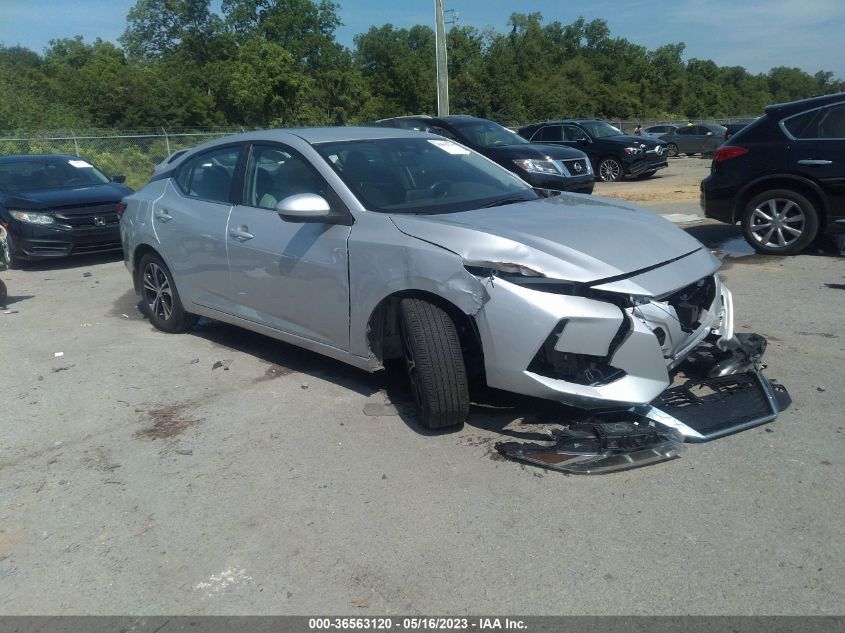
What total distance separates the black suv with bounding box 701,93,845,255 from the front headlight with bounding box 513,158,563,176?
4185 mm

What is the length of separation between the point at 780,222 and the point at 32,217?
9339 mm

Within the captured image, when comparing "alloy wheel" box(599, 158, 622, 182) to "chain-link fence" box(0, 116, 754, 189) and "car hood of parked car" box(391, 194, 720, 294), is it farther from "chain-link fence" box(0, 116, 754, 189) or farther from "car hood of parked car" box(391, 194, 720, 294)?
"car hood of parked car" box(391, 194, 720, 294)

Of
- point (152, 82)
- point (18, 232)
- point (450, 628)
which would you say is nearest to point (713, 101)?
point (152, 82)

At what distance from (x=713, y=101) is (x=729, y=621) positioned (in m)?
83.0

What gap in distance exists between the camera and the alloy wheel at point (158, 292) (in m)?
6.30

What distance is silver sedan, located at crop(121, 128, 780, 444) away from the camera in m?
3.68

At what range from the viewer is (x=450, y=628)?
2652 millimetres

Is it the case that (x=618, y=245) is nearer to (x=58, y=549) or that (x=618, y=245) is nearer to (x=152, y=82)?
(x=58, y=549)

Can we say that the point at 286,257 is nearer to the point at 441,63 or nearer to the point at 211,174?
the point at 211,174

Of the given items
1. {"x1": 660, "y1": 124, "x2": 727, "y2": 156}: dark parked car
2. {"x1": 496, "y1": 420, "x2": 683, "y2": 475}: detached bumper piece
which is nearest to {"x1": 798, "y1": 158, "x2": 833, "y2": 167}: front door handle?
{"x1": 496, "y1": 420, "x2": 683, "y2": 475}: detached bumper piece

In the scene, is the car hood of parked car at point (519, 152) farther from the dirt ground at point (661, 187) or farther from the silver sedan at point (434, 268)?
the silver sedan at point (434, 268)

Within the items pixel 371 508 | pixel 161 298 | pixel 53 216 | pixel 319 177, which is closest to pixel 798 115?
pixel 319 177

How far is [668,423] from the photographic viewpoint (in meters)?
3.90

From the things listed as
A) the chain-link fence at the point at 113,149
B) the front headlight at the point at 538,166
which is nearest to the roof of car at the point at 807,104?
the front headlight at the point at 538,166
